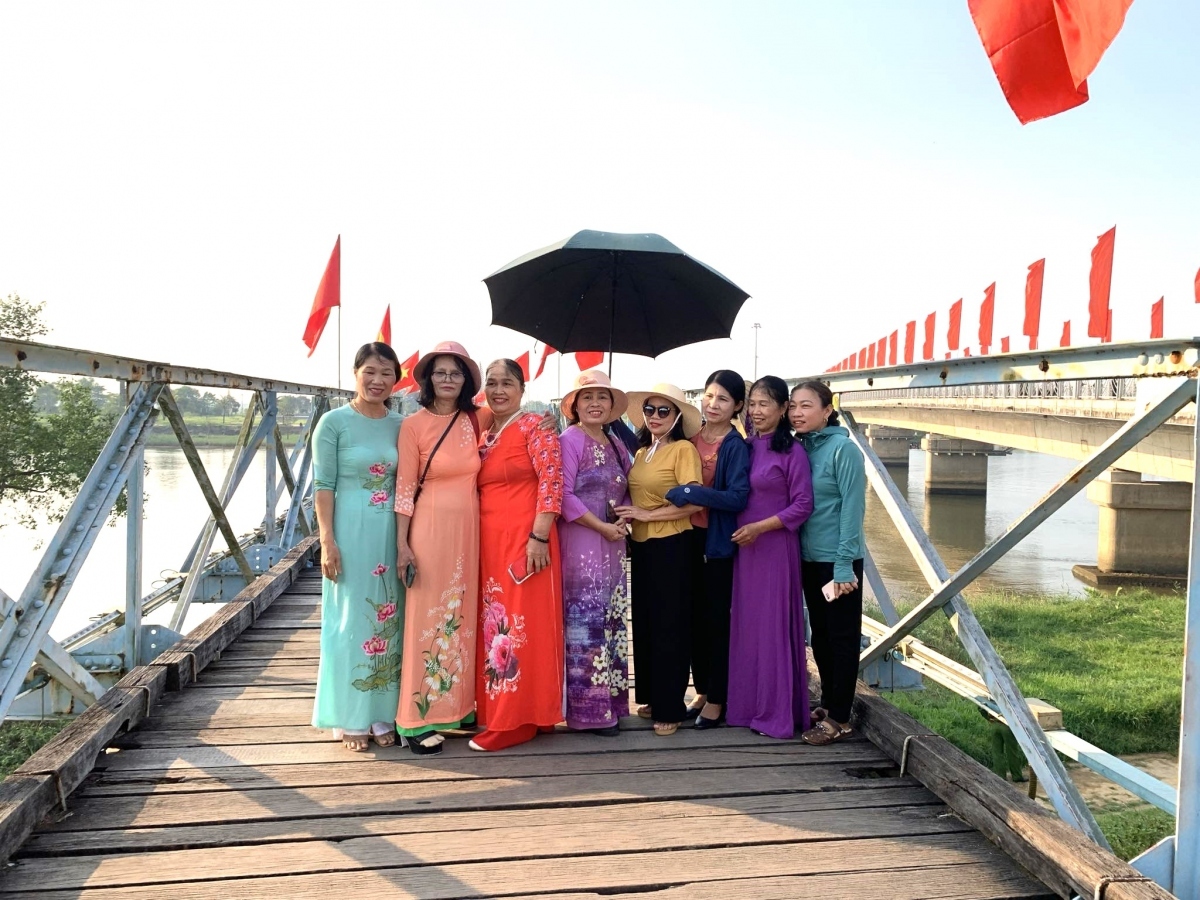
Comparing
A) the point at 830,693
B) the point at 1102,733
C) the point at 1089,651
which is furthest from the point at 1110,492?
the point at 830,693

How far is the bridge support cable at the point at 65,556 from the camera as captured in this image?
2.19 m

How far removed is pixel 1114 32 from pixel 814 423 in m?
1.45

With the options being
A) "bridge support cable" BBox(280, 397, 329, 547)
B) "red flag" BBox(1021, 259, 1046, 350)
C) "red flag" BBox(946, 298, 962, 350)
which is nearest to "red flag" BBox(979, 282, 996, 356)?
"red flag" BBox(946, 298, 962, 350)

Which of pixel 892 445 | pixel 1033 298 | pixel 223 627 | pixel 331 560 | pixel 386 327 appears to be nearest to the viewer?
pixel 331 560

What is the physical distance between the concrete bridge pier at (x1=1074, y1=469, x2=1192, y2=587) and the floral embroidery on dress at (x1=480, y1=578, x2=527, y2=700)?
1737 centimetres

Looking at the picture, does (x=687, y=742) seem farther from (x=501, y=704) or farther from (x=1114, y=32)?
(x=1114, y=32)

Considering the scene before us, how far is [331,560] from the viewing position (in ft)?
9.16

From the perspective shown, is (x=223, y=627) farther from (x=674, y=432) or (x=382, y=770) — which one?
(x=674, y=432)

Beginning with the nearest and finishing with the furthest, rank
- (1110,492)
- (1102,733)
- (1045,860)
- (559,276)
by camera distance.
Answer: (1045,860) < (559,276) < (1102,733) < (1110,492)

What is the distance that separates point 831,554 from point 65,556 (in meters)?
2.44

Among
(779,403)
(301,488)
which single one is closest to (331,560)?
(779,403)

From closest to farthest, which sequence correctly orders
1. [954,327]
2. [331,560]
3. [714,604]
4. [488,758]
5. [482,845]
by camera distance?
[482,845] < [488,758] < [331,560] < [714,604] < [954,327]

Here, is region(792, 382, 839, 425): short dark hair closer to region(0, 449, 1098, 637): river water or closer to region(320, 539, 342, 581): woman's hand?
region(320, 539, 342, 581): woman's hand

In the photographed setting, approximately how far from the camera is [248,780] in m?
2.47
